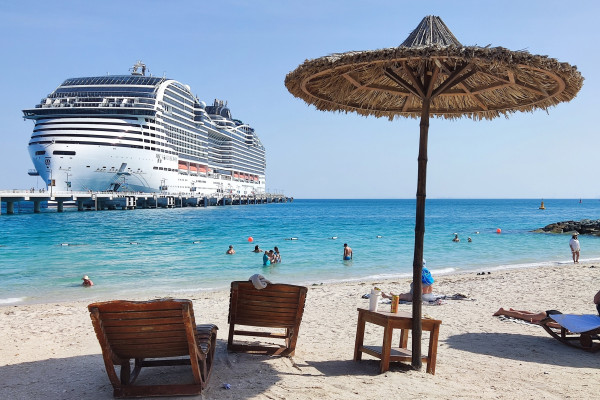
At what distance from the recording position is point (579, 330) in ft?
16.5

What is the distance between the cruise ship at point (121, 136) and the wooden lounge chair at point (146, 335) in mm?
53418

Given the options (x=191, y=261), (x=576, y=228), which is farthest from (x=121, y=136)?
(x=576, y=228)

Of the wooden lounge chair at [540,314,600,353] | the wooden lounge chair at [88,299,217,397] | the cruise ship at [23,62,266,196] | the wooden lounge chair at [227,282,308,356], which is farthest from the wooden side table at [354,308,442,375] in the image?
the cruise ship at [23,62,266,196]

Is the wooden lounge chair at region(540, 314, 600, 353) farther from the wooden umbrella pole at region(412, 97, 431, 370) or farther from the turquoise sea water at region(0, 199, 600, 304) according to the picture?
the turquoise sea water at region(0, 199, 600, 304)

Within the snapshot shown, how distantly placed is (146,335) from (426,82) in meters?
2.81

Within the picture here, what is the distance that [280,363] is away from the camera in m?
4.42

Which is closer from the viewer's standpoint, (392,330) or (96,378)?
(96,378)

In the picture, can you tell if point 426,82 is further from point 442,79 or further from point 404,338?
point 404,338

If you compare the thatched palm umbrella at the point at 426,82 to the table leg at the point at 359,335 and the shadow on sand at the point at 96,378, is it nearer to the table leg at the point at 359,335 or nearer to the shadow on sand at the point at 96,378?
the table leg at the point at 359,335

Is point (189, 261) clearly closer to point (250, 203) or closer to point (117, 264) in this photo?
point (117, 264)

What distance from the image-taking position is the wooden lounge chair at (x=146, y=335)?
10.6 ft

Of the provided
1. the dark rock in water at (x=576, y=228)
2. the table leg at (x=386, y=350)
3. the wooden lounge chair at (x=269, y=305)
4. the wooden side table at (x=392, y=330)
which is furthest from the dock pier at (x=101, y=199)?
the table leg at (x=386, y=350)

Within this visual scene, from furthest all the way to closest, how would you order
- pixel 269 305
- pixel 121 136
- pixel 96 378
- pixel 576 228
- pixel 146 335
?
1. pixel 121 136
2. pixel 576 228
3. pixel 269 305
4. pixel 96 378
5. pixel 146 335

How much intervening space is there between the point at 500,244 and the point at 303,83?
907 inches
